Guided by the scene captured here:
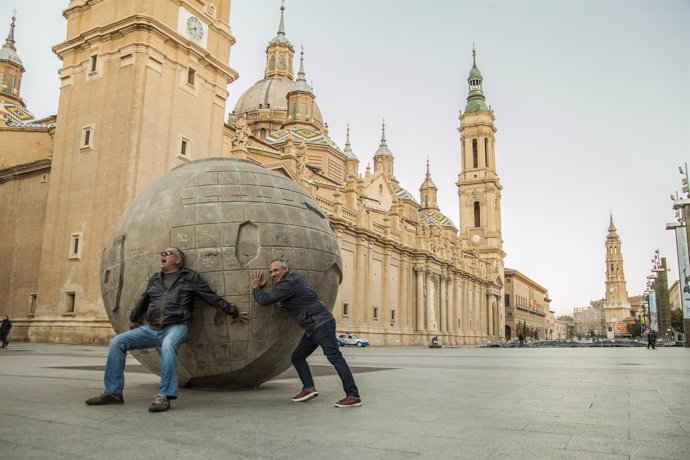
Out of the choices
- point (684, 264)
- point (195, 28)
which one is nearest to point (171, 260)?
point (195, 28)

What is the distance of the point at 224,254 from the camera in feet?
19.3

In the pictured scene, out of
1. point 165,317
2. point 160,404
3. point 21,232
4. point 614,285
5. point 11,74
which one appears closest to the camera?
point 160,404

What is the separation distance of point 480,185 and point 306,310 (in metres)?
78.1

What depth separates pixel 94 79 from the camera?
27.8 meters

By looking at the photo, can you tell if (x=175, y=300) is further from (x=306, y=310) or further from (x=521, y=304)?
(x=521, y=304)

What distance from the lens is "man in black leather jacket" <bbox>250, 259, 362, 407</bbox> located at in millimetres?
5727

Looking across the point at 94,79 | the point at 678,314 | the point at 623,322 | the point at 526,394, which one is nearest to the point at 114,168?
the point at 94,79

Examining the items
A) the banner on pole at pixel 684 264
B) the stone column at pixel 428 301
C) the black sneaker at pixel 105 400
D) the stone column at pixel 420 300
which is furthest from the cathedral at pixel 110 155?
the banner on pole at pixel 684 264

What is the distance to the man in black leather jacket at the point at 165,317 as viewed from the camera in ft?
17.6

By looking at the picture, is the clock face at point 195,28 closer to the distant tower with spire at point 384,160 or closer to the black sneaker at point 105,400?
the black sneaker at point 105,400

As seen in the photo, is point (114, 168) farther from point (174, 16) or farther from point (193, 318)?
point (193, 318)

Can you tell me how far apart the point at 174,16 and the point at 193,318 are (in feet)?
84.7

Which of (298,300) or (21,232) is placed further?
(21,232)

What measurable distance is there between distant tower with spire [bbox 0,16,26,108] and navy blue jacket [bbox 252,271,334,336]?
56113 mm
